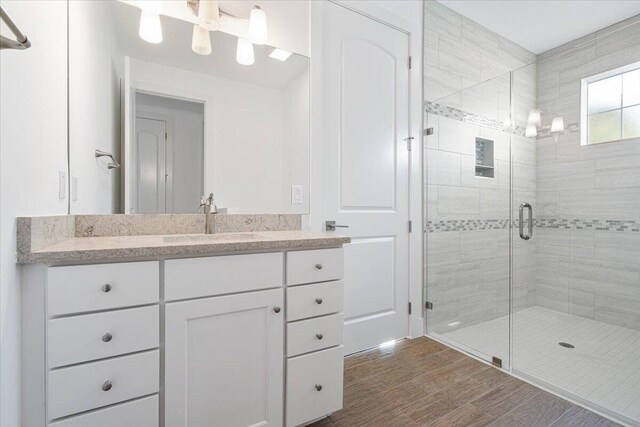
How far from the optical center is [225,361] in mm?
1112

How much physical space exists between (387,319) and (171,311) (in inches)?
66.7

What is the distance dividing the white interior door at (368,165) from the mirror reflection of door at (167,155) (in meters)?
0.83

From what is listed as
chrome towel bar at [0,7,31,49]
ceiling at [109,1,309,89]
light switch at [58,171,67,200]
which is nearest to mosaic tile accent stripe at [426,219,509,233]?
ceiling at [109,1,309,89]

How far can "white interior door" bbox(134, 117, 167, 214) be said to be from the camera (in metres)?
1.48

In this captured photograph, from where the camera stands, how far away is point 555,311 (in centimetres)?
242

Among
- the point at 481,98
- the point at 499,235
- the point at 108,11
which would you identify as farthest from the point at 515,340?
the point at 108,11

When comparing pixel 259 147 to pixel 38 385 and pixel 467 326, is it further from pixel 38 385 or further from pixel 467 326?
pixel 467 326

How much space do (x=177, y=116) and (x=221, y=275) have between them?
96 centimetres

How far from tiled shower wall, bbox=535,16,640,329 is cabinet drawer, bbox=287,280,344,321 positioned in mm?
→ 1978

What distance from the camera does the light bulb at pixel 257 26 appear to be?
162 cm

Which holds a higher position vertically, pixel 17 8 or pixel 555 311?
pixel 17 8

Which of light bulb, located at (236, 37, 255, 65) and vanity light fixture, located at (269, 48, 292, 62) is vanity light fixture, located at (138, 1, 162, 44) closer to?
light bulb, located at (236, 37, 255, 65)

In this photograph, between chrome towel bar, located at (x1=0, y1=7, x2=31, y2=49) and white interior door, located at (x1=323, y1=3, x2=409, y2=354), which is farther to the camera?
white interior door, located at (x1=323, y1=3, x2=409, y2=354)

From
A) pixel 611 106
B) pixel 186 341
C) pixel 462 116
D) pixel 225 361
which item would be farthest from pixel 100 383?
pixel 611 106
